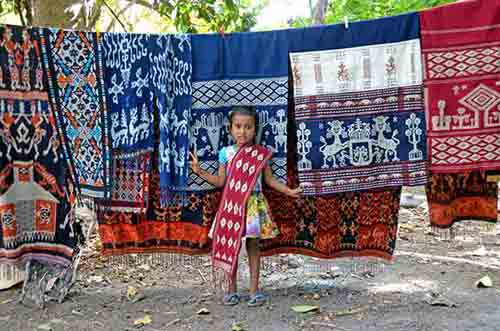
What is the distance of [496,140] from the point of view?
341cm

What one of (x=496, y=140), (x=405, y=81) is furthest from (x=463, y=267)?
(x=405, y=81)

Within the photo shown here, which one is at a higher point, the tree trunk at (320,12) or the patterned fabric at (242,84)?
the tree trunk at (320,12)

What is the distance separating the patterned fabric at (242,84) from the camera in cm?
357

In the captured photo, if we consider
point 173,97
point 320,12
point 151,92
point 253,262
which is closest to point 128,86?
point 151,92

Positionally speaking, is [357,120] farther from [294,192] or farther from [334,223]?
[334,223]

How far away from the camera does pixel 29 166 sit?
3637 mm

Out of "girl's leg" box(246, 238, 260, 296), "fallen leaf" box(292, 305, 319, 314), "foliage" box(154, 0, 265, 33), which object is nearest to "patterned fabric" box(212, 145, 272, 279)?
"girl's leg" box(246, 238, 260, 296)

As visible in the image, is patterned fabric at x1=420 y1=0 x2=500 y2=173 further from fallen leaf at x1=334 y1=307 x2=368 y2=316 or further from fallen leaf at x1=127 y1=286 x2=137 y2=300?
fallen leaf at x1=127 y1=286 x2=137 y2=300

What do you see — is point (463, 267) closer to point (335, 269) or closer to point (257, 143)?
point (335, 269)

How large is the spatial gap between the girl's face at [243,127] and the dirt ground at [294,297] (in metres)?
1.09

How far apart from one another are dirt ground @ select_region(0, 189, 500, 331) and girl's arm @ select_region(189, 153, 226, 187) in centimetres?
81

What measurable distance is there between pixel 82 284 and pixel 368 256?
2.07m

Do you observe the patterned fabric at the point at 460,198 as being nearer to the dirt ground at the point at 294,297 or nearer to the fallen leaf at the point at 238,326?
the dirt ground at the point at 294,297

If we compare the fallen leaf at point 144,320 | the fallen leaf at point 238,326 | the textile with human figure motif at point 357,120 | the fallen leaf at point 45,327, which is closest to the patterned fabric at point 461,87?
the textile with human figure motif at point 357,120
